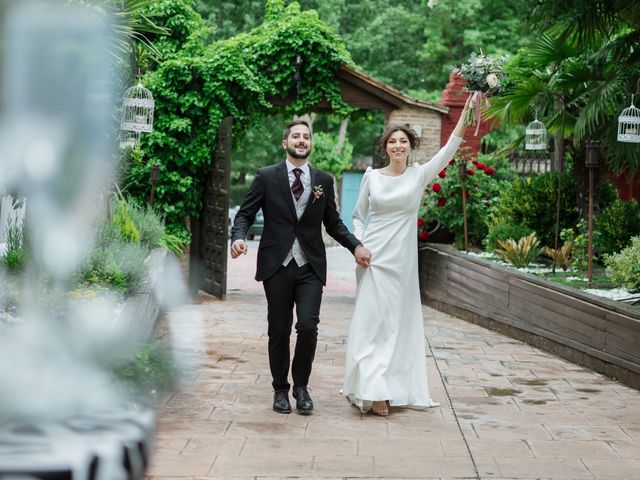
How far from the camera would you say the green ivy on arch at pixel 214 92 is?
1577 centimetres

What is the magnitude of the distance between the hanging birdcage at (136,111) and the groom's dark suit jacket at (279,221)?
11.3 ft

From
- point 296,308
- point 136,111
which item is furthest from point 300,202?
point 136,111

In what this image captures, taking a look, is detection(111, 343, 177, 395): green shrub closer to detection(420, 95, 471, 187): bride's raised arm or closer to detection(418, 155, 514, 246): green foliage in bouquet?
detection(420, 95, 471, 187): bride's raised arm

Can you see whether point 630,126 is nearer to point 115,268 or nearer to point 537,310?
point 537,310

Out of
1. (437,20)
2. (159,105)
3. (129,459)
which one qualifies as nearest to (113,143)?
(159,105)

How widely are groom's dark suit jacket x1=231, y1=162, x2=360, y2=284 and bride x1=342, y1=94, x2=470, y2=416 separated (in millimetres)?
467

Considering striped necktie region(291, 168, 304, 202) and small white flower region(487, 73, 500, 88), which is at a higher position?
small white flower region(487, 73, 500, 88)

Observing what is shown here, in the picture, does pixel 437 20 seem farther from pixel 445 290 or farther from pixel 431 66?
pixel 445 290

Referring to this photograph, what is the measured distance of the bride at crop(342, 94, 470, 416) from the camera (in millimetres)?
7352

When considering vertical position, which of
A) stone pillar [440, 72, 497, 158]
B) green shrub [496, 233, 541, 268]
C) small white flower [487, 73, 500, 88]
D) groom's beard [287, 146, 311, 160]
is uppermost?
stone pillar [440, 72, 497, 158]

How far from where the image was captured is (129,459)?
280cm

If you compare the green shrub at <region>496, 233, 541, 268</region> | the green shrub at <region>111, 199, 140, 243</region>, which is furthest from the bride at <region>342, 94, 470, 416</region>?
the green shrub at <region>496, 233, 541, 268</region>

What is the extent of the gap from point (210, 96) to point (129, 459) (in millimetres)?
13373

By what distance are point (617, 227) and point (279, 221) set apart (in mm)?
6931
